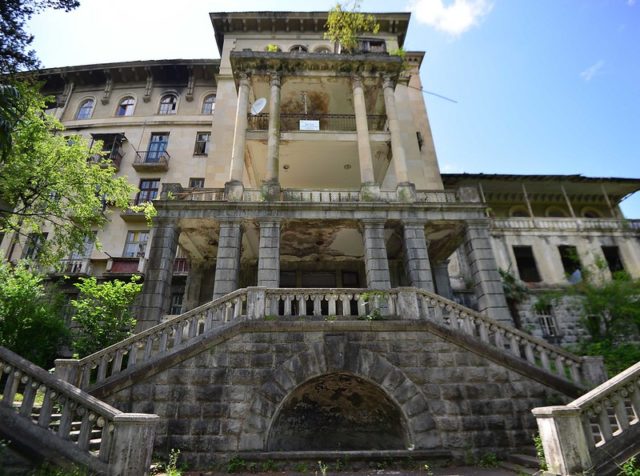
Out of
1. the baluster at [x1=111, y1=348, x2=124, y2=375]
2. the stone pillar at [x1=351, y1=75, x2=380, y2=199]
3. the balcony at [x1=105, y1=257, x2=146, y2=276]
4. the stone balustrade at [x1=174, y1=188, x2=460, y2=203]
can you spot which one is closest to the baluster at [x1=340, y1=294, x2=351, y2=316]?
the stone balustrade at [x1=174, y1=188, x2=460, y2=203]

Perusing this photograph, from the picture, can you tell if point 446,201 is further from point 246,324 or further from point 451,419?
point 246,324

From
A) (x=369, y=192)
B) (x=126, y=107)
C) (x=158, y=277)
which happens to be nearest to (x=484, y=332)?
(x=369, y=192)

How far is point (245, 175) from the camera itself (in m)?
19.0

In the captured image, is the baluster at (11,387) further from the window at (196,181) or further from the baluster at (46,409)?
the window at (196,181)

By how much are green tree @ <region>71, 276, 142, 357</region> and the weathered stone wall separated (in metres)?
5.09

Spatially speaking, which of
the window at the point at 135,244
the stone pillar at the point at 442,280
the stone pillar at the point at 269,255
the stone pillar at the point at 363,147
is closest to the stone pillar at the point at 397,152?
the stone pillar at the point at 363,147

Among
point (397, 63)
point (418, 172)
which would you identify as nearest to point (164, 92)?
point (397, 63)

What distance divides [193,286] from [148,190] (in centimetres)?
1045

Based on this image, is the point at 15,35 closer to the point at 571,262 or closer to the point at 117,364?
the point at 117,364

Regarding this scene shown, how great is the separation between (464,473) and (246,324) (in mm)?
6073

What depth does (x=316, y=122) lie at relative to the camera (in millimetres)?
17391

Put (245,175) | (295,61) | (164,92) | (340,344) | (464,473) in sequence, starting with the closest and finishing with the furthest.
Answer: (464,473), (340,344), (295,61), (245,175), (164,92)

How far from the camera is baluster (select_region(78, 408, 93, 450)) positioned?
223 inches

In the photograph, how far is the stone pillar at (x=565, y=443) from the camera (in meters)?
5.42
